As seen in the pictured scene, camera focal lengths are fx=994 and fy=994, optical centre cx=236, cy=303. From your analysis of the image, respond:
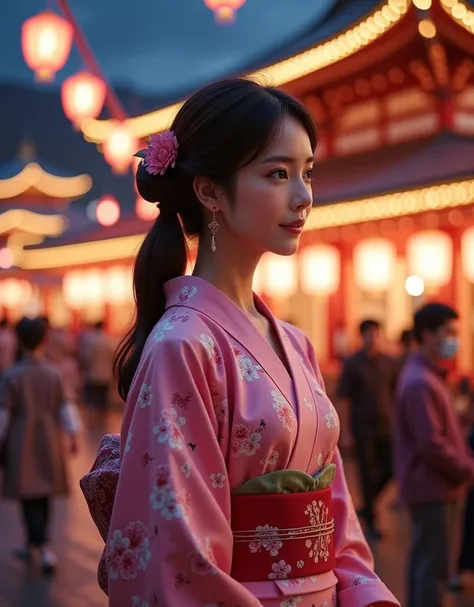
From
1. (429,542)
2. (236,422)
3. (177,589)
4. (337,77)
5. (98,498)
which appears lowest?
(429,542)

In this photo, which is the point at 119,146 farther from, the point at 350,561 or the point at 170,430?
the point at 170,430

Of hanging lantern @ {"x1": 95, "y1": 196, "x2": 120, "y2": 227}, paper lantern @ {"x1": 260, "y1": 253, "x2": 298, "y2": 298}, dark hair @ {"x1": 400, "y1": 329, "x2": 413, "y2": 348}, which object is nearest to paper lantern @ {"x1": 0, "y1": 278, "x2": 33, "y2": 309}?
hanging lantern @ {"x1": 95, "y1": 196, "x2": 120, "y2": 227}

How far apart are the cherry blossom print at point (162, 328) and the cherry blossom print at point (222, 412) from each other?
178 mm

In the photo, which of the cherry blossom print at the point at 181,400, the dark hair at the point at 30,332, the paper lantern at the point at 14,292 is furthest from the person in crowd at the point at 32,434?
the paper lantern at the point at 14,292

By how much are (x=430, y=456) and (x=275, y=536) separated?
275cm

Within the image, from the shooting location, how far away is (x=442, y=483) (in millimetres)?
4711

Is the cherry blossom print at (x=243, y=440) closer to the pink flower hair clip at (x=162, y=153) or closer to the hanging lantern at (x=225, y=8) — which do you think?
the pink flower hair clip at (x=162, y=153)

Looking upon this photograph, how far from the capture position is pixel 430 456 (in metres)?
4.63

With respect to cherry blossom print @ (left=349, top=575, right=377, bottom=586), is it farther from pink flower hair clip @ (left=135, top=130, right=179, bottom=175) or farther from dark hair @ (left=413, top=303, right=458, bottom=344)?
dark hair @ (left=413, top=303, right=458, bottom=344)

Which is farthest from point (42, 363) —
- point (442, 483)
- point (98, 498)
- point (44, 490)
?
point (98, 498)

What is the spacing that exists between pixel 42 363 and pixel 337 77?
11.3m

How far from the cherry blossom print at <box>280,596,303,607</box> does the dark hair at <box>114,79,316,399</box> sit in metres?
0.59

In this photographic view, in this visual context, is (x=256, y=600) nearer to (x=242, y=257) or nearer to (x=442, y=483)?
(x=242, y=257)

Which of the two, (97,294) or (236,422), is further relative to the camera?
(97,294)
